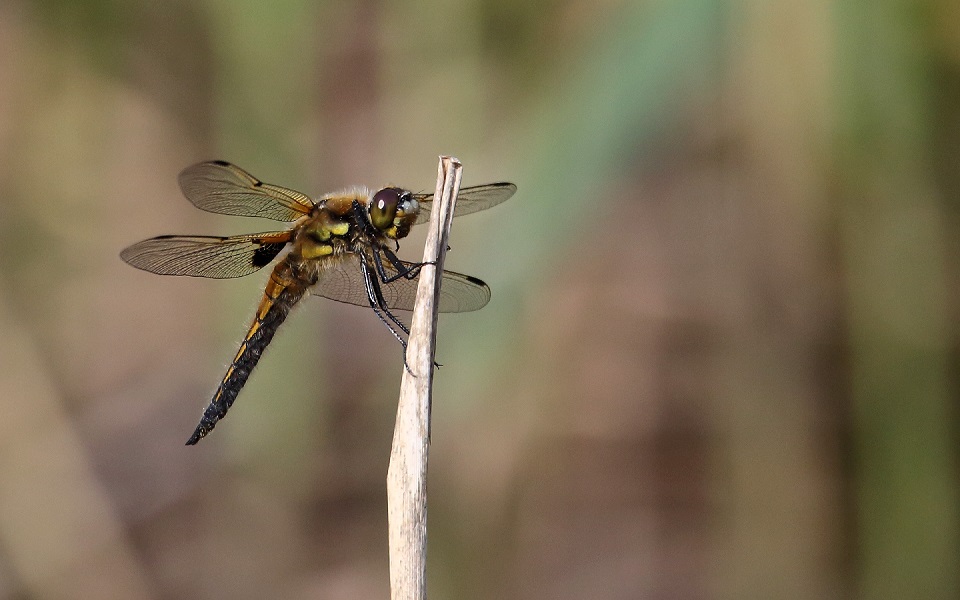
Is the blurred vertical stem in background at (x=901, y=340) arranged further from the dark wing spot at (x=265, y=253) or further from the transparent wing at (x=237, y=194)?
the dark wing spot at (x=265, y=253)

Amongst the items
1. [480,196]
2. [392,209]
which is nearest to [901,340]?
[480,196]

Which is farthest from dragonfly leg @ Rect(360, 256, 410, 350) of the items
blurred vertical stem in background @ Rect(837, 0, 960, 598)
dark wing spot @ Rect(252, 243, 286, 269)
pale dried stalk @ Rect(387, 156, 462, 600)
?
blurred vertical stem in background @ Rect(837, 0, 960, 598)

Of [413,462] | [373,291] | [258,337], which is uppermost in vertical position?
[373,291]

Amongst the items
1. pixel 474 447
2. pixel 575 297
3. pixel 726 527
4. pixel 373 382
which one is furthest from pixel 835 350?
pixel 373 382

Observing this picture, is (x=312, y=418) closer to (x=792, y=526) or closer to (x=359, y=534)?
(x=359, y=534)

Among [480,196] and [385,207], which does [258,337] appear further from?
[480,196]

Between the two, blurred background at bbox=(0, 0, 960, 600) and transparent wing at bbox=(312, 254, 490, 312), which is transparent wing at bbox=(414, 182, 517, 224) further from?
transparent wing at bbox=(312, 254, 490, 312)
